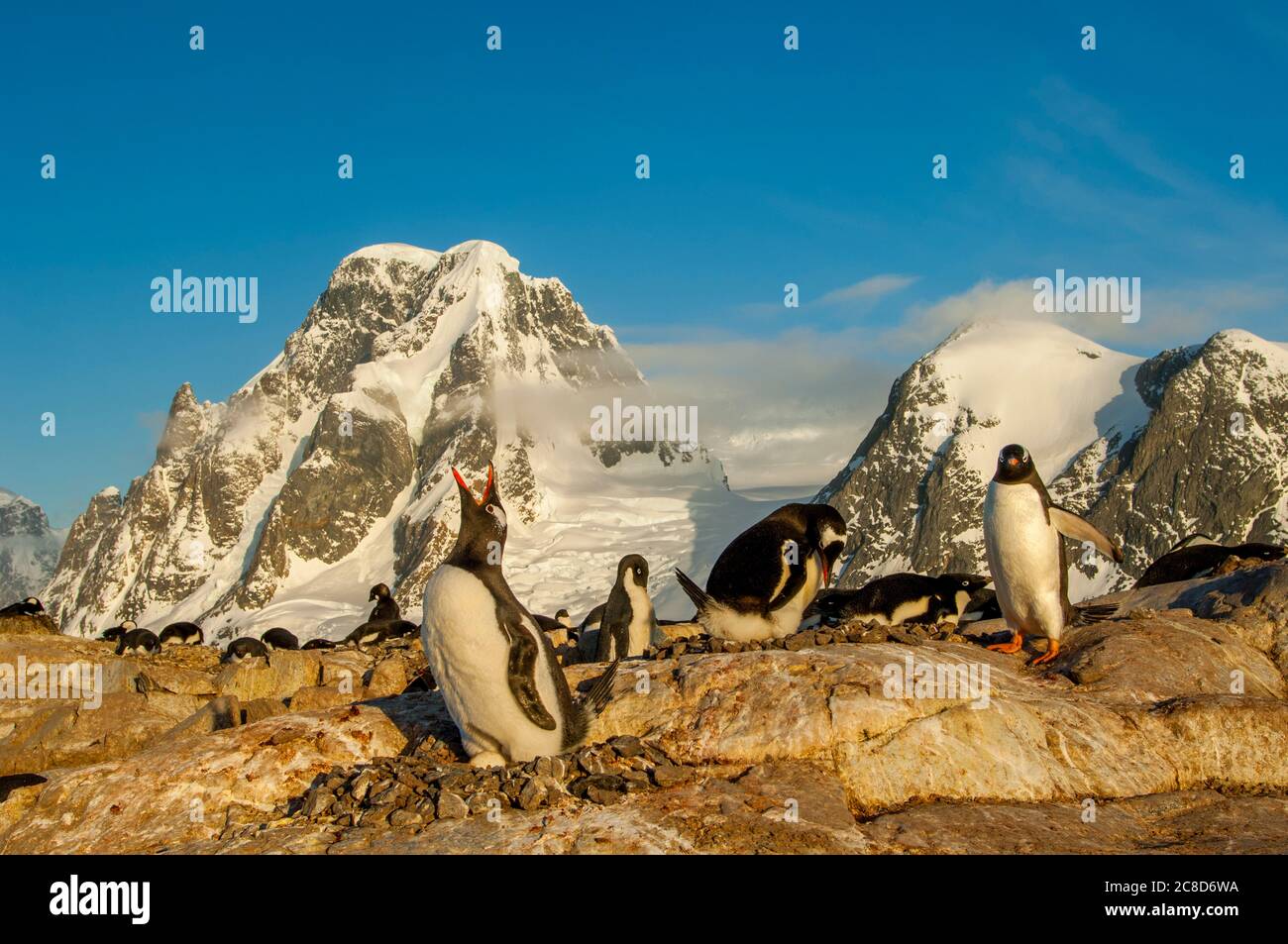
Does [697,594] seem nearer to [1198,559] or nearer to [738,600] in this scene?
[738,600]

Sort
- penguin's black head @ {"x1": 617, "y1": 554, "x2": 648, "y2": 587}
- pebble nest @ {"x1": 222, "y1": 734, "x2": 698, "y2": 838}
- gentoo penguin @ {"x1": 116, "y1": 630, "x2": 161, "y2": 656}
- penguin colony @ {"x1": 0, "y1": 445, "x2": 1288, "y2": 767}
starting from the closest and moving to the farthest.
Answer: pebble nest @ {"x1": 222, "y1": 734, "x2": 698, "y2": 838} → penguin colony @ {"x1": 0, "y1": 445, "x2": 1288, "y2": 767} → penguin's black head @ {"x1": 617, "y1": 554, "x2": 648, "y2": 587} → gentoo penguin @ {"x1": 116, "y1": 630, "x2": 161, "y2": 656}

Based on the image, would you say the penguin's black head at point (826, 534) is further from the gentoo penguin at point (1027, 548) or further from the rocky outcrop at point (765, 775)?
the rocky outcrop at point (765, 775)

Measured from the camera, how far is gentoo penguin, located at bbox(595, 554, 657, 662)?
13.4m

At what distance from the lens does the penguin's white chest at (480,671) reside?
774 centimetres

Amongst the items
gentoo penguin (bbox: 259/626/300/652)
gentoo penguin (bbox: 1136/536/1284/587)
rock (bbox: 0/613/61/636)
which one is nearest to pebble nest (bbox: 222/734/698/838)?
gentoo penguin (bbox: 1136/536/1284/587)

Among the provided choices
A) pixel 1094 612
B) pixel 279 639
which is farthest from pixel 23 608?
pixel 1094 612

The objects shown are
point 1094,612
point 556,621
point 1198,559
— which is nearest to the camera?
point 1094,612

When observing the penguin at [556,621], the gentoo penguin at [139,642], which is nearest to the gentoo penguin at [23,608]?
the gentoo penguin at [139,642]

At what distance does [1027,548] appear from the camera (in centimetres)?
1092

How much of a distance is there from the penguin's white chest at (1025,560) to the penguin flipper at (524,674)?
5.48m

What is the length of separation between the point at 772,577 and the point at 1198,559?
31.3 ft

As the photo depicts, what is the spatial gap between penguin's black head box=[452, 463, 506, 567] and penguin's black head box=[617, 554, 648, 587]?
17.7ft

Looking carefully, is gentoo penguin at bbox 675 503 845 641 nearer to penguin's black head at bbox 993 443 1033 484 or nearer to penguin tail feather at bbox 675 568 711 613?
penguin tail feather at bbox 675 568 711 613
